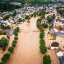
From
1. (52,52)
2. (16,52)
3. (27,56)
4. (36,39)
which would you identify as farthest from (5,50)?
(52,52)

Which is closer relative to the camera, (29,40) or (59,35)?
(29,40)

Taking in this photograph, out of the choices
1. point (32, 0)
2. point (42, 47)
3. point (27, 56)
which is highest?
point (32, 0)

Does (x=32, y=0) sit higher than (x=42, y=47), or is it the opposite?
(x=32, y=0)

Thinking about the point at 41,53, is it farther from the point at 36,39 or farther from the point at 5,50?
the point at 5,50

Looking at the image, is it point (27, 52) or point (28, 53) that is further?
point (27, 52)

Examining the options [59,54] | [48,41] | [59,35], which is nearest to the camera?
[59,54]

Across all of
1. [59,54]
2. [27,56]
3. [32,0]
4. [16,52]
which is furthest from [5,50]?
[32,0]

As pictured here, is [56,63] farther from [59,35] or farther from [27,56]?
[59,35]

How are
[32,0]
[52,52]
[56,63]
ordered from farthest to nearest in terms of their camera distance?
[32,0]
[52,52]
[56,63]

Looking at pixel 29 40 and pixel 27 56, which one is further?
pixel 29 40
